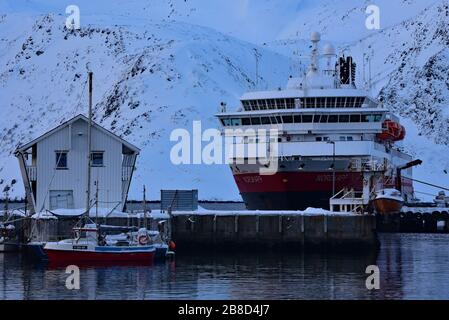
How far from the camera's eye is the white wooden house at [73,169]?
7612 cm

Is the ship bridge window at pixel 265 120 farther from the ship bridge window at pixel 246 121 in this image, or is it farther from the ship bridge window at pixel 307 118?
the ship bridge window at pixel 307 118

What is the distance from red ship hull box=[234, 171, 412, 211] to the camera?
95.1 meters

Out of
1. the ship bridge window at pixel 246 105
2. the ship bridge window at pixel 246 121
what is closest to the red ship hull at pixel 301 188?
the ship bridge window at pixel 246 121

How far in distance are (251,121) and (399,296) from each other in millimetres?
52037

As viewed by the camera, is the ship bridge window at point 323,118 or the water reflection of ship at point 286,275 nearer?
the water reflection of ship at point 286,275

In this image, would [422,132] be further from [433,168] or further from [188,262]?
[188,262]

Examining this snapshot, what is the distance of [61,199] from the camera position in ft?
250

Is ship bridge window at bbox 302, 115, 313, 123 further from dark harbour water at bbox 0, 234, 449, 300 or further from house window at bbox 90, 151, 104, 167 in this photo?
house window at bbox 90, 151, 104, 167

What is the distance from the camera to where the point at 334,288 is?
54.5 metres

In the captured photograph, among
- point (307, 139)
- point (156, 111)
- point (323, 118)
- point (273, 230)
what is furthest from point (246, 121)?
point (156, 111)

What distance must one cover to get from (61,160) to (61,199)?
235 cm

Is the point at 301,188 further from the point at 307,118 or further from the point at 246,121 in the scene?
the point at 246,121

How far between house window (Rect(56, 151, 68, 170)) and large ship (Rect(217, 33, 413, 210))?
2277 centimetres

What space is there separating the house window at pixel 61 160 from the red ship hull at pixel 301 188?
80.2 ft
